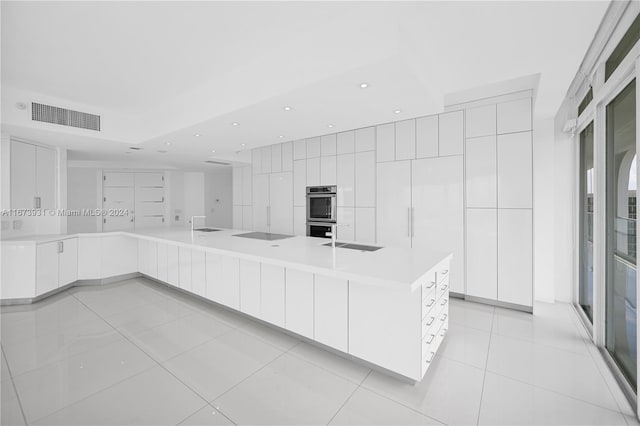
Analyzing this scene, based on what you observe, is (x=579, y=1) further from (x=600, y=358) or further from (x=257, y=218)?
(x=257, y=218)

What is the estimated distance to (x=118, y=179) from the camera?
739 centimetres

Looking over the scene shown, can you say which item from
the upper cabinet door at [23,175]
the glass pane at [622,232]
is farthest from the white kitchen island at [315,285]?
the glass pane at [622,232]

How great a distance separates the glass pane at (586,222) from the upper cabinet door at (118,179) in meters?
9.46

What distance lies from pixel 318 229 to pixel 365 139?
6.00 ft

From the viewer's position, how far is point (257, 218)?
20.0 feet

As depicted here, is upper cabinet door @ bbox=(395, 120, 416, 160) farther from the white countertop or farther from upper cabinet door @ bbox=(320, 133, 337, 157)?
the white countertop

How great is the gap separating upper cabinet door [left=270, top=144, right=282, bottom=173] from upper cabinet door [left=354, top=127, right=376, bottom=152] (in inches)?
71.2

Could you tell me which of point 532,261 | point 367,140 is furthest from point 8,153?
point 532,261

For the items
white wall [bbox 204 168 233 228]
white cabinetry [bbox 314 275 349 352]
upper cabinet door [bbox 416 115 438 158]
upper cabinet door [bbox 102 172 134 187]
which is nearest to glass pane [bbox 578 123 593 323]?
upper cabinet door [bbox 416 115 438 158]

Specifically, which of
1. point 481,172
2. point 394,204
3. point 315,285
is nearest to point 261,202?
point 394,204

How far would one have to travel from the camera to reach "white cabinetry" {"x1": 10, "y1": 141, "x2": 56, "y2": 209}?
12.8 feet

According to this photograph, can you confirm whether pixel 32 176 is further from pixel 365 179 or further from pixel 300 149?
pixel 365 179

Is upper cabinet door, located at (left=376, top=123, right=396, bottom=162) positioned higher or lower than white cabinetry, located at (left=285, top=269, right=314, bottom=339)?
higher

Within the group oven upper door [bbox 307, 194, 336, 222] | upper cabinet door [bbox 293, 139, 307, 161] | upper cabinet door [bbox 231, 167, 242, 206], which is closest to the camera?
oven upper door [bbox 307, 194, 336, 222]
